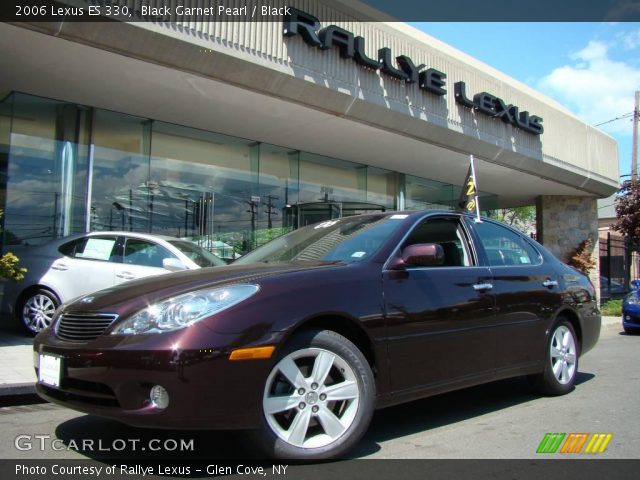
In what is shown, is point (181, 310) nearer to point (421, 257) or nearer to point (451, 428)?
point (421, 257)

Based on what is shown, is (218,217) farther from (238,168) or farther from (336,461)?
(336,461)

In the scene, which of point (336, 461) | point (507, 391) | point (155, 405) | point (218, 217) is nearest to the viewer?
point (155, 405)

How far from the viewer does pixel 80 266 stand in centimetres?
807

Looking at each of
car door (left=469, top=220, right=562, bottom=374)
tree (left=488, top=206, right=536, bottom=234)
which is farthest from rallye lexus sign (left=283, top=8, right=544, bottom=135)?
tree (left=488, top=206, right=536, bottom=234)

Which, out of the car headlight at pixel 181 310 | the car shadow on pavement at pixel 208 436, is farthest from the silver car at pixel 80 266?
the car headlight at pixel 181 310

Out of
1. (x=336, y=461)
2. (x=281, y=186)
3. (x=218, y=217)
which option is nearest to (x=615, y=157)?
(x=281, y=186)

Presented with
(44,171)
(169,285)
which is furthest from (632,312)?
(44,171)

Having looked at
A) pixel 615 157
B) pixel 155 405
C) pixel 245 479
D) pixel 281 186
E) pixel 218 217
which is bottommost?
pixel 245 479

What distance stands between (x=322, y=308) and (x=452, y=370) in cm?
125

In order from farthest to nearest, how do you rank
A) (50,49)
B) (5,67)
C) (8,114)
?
(8,114)
(5,67)
(50,49)

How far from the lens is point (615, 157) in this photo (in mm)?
18766

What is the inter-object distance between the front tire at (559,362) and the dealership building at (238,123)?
19.0ft

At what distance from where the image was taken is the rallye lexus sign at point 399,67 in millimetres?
9273

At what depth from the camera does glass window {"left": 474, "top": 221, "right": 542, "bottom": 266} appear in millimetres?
4723
